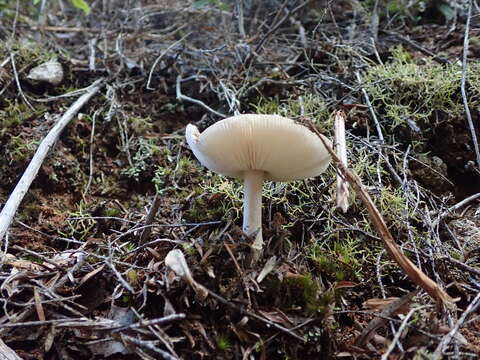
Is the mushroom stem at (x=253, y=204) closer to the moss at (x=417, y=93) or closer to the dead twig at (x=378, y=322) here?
the dead twig at (x=378, y=322)

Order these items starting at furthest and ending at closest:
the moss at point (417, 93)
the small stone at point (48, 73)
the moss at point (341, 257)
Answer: the small stone at point (48, 73) < the moss at point (417, 93) < the moss at point (341, 257)

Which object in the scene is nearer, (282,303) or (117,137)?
(282,303)

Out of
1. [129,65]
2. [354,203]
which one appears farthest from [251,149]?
[129,65]

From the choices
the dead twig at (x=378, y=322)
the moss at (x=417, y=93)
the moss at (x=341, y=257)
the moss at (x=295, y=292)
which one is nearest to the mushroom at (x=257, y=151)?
the moss at (x=295, y=292)

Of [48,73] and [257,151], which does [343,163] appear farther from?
[48,73]

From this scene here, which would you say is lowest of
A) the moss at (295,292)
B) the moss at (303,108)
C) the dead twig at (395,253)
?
the moss at (295,292)

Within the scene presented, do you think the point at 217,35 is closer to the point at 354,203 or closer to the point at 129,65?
the point at 129,65
